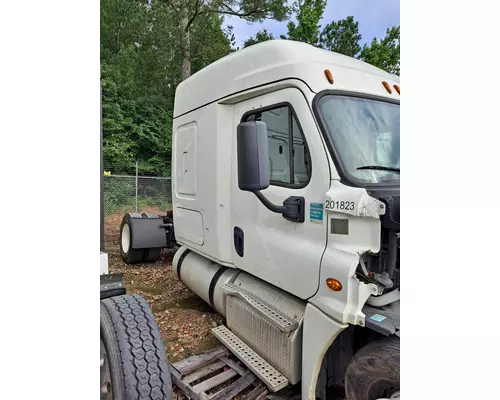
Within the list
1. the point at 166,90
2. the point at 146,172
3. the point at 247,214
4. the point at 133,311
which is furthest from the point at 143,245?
the point at 166,90

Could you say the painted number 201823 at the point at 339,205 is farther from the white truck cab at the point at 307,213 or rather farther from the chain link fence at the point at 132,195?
the chain link fence at the point at 132,195

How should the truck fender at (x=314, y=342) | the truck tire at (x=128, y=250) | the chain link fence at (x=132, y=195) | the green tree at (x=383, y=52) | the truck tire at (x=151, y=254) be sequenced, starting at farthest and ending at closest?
the green tree at (x=383, y=52) < the chain link fence at (x=132, y=195) < the truck tire at (x=151, y=254) < the truck tire at (x=128, y=250) < the truck fender at (x=314, y=342)

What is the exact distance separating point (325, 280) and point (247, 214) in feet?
3.50

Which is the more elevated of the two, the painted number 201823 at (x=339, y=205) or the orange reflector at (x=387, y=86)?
the orange reflector at (x=387, y=86)

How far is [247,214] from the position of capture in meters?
3.04

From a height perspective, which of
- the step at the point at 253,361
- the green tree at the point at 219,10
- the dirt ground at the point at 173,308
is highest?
the green tree at the point at 219,10

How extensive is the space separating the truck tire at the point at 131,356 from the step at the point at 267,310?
2.78 feet

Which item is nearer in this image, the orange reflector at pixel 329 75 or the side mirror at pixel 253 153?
the side mirror at pixel 253 153

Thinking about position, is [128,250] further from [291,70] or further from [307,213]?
[291,70]

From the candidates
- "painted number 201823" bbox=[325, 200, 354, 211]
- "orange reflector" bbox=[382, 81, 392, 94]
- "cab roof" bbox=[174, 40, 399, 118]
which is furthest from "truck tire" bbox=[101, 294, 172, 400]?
"orange reflector" bbox=[382, 81, 392, 94]

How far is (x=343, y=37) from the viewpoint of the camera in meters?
15.9

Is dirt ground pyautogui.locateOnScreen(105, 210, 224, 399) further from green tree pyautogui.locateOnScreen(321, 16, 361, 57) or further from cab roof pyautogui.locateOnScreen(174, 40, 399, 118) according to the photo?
green tree pyautogui.locateOnScreen(321, 16, 361, 57)

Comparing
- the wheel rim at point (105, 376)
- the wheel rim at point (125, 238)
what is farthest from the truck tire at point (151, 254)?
the wheel rim at point (105, 376)

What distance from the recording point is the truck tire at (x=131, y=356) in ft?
6.26
